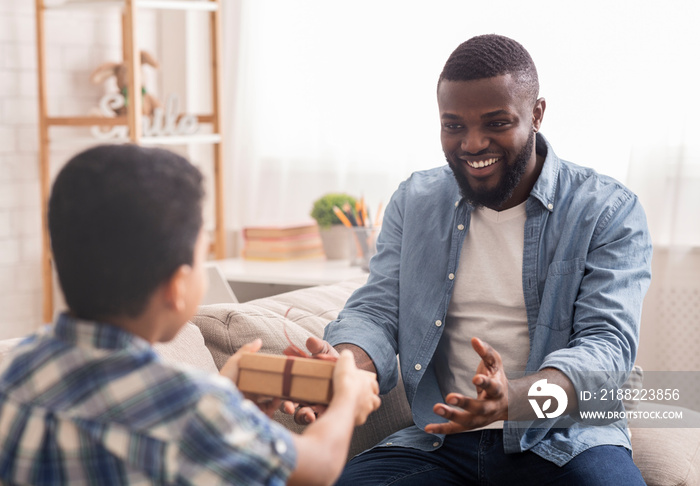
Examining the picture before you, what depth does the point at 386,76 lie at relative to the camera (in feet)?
10.1

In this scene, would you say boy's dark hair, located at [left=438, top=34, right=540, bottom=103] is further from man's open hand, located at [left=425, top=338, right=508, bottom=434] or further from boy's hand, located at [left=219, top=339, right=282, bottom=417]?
boy's hand, located at [left=219, top=339, right=282, bottom=417]

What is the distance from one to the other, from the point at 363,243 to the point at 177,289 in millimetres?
1976

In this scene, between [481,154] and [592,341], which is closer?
[592,341]

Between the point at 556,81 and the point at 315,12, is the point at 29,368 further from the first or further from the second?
the point at 315,12

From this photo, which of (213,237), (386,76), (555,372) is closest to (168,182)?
(555,372)

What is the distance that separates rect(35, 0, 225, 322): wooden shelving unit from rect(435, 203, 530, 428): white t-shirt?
1598 millimetres

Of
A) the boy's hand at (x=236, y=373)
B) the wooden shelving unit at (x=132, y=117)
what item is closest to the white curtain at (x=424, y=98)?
the wooden shelving unit at (x=132, y=117)

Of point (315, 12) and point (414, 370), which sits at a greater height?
point (315, 12)

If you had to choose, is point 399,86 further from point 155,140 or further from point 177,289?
point 177,289

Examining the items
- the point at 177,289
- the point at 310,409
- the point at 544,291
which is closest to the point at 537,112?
the point at 544,291

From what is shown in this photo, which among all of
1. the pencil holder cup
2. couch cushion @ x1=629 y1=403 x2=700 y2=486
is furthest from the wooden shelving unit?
couch cushion @ x1=629 y1=403 x2=700 y2=486

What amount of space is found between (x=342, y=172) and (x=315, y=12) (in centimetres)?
64

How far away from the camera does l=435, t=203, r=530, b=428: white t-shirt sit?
5.03ft

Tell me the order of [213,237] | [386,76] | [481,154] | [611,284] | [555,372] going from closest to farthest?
[555,372], [611,284], [481,154], [386,76], [213,237]
